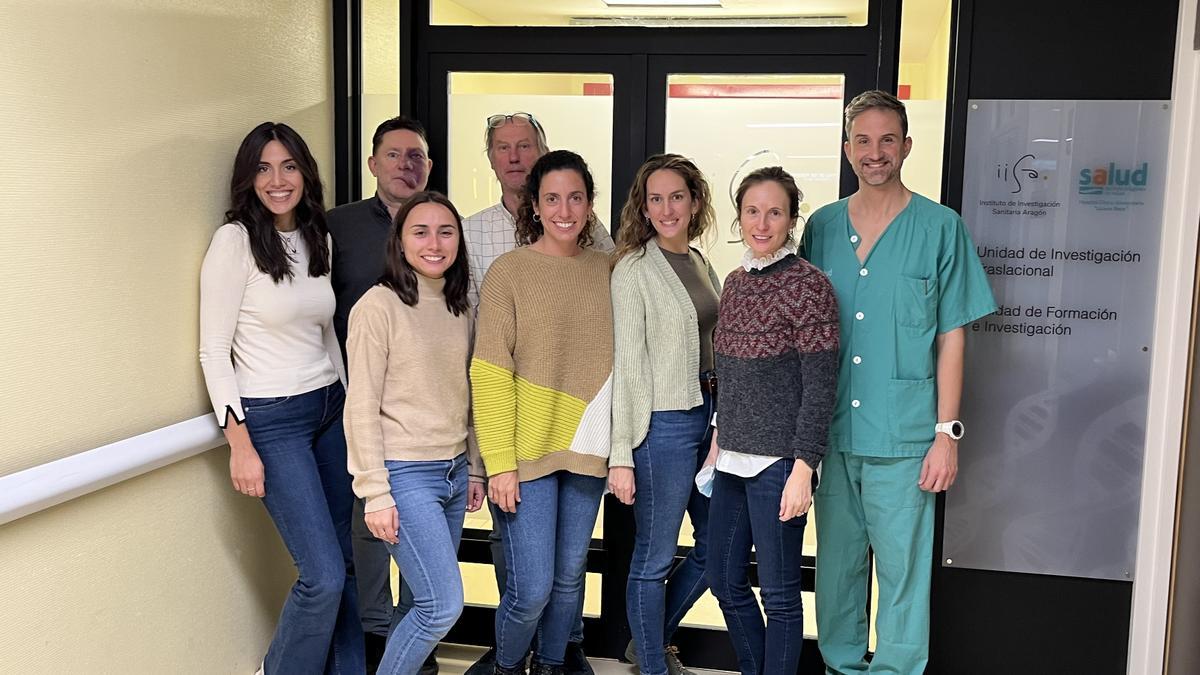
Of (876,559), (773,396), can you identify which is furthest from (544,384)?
(876,559)

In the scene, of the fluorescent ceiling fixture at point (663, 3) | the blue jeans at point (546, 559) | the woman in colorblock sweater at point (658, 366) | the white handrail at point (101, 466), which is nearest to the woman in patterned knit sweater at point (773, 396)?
the woman in colorblock sweater at point (658, 366)

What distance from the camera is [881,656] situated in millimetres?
2586

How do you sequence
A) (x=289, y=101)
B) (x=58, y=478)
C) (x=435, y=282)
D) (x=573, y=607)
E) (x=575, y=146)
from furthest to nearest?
(x=575, y=146)
(x=289, y=101)
(x=573, y=607)
(x=435, y=282)
(x=58, y=478)

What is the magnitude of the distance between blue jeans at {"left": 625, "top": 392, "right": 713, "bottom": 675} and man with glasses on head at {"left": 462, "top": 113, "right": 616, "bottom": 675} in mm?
271

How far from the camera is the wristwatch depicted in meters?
2.46

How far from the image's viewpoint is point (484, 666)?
2828 mm

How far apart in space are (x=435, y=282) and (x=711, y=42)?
3.90 feet

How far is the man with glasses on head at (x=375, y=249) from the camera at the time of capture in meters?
2.68

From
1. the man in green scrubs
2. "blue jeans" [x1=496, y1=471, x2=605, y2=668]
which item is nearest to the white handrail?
"blue jeans" [x1=496, y1=471, x2=605, y2=668]

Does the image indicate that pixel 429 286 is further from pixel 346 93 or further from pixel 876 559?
pixel 876 559

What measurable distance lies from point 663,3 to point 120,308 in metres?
1.74

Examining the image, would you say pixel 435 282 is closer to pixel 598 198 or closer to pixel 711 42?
pixel 598 198

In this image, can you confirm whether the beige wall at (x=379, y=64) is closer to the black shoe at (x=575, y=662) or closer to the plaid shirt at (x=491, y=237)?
the plaid shirt at (x=491, y=237)

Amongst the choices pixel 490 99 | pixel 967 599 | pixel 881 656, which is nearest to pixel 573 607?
pixel 881 656
